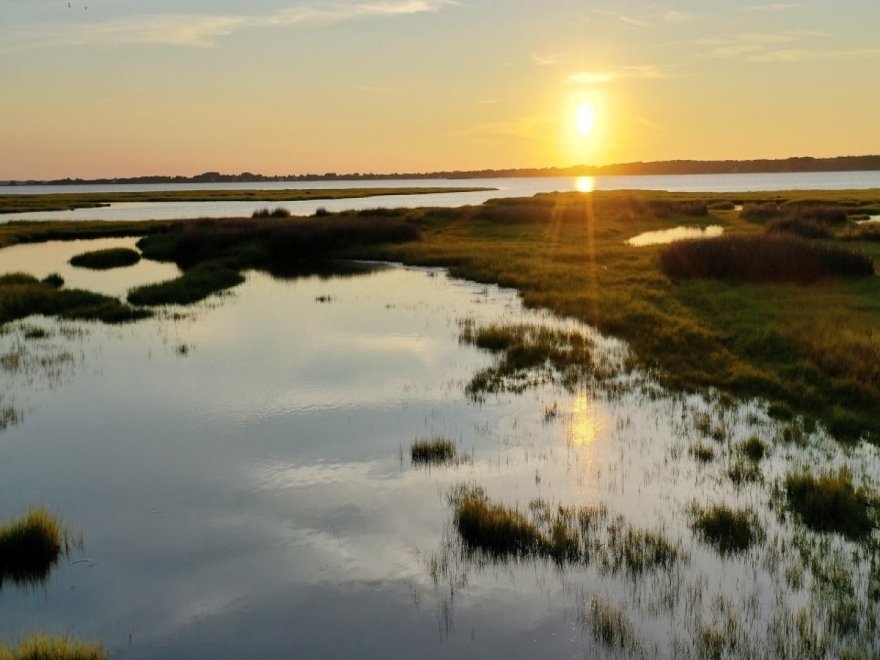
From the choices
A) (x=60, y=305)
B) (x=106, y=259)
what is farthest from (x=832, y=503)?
Result: (x=106, y=259)

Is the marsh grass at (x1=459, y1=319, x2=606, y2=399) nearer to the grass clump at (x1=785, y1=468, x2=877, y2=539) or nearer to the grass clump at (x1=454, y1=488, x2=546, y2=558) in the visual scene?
the grass clump at (x1=454, y1=488, x2=546, y2=558)

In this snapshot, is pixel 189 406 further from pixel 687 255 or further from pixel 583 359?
pixel 687 255

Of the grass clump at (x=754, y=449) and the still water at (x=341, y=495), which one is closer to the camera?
the still water at (x=341, y=495)

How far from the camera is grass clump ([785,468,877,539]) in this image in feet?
36.3

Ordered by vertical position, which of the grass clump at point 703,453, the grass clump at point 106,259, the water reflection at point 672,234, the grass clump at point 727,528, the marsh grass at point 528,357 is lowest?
the grass clump at point 727,528

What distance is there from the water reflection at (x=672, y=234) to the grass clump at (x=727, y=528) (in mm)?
39480

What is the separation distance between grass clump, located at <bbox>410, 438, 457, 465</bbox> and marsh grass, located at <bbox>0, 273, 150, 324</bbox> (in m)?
18.3

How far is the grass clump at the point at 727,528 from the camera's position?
35.0ft

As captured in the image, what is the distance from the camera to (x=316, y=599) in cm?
973

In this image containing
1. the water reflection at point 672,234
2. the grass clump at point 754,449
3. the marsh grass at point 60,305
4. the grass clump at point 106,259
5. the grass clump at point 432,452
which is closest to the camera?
the grass clump at point 754,449

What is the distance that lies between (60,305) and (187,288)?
19.5 ft

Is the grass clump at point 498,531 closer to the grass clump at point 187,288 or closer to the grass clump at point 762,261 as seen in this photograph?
the grass clump at point 187,288

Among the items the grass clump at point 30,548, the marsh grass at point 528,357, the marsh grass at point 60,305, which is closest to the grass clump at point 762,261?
the marsh grass at point 528,357

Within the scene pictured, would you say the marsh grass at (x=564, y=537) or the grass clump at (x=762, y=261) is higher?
the grass clump at (x=762, y=261)
